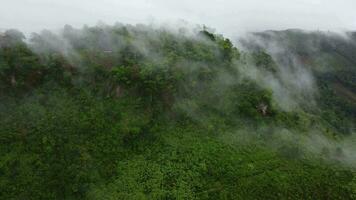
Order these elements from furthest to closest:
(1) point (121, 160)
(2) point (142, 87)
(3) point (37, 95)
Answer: (2) point (142, 87)
(3) point (37, 95)
(1) point (121, 160)

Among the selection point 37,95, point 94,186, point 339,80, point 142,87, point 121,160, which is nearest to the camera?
point 94,186

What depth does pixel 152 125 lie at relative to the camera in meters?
33.4

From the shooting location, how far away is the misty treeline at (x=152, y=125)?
2869cm

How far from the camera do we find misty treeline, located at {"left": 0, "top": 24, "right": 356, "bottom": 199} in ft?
94.1

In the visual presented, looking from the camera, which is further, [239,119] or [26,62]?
[239,119]

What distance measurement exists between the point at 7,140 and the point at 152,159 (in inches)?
413

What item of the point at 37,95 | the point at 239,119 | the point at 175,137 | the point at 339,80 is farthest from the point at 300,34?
the point at 37,95

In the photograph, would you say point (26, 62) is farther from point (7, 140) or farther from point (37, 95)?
point (7, 140)

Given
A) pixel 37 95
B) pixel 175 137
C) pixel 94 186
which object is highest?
pixel 37 95

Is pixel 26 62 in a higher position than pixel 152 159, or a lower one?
higher

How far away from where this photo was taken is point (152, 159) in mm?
30812

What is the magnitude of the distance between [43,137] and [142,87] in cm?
941

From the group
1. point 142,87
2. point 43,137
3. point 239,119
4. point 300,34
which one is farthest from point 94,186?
point 300,34

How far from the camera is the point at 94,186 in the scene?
2808 cm
